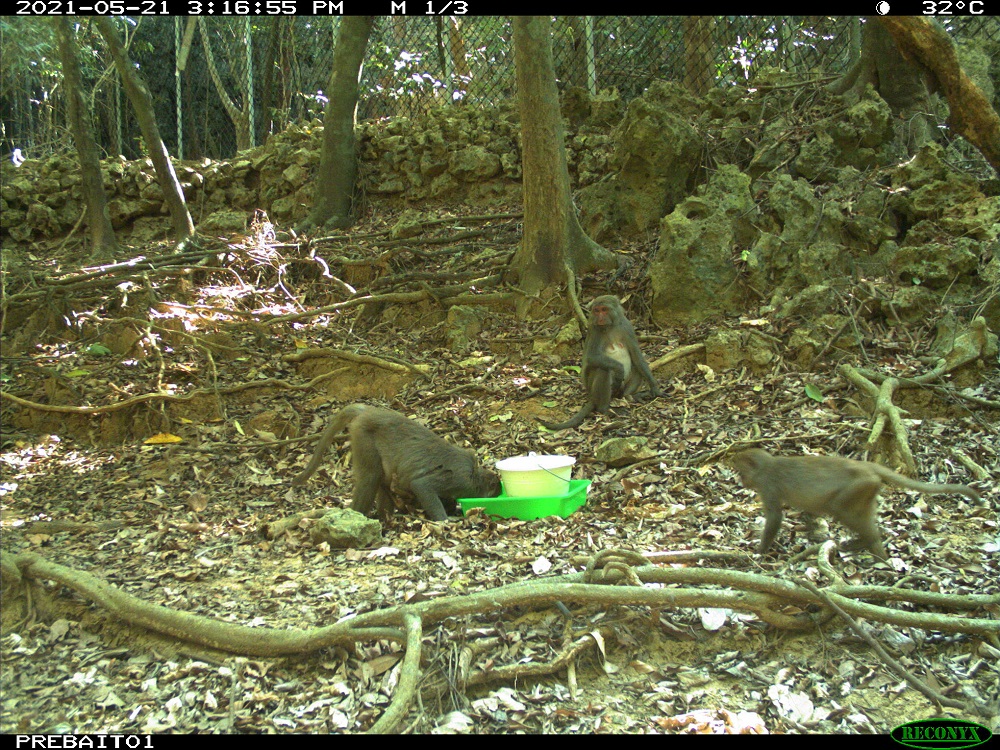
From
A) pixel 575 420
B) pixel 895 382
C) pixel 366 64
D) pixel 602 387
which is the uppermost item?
pixel 366 64

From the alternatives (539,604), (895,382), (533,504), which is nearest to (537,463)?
(533,504)

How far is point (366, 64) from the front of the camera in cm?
657

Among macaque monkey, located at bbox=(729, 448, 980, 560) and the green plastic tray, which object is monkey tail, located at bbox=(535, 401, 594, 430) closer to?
the green plastic tray

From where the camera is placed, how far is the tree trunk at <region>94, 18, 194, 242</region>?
408 cm

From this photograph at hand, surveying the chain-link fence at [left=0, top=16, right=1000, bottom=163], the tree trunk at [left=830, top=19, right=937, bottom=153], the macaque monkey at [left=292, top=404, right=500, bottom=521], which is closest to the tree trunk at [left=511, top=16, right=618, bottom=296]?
the chain-link fence at [left=0, top=16, right=1000, bottom=163]

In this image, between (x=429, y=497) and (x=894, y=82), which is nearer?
(x=429, y=497)

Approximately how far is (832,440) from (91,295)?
662cm

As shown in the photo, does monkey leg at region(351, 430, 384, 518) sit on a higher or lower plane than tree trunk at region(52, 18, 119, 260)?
lower

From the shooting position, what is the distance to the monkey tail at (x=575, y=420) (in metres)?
7.52

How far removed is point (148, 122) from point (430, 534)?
363 cm

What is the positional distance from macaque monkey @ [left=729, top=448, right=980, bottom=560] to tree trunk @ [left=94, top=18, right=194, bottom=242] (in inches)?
176

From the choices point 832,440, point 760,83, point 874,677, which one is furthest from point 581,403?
point 760,83

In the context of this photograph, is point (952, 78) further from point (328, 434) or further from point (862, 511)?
point (328, 434)
